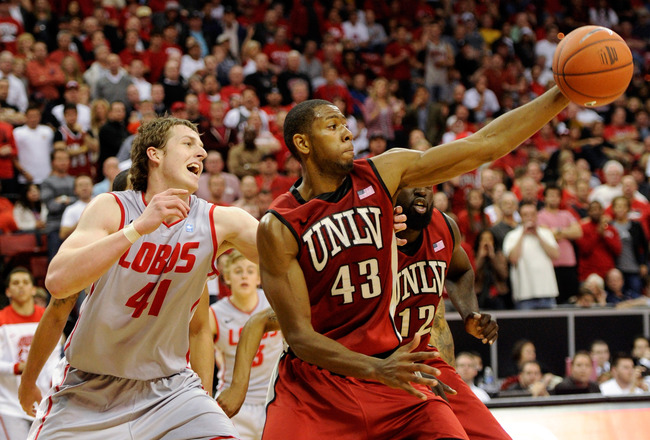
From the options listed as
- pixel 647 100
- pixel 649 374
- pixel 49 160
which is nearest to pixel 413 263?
pixel 649 374

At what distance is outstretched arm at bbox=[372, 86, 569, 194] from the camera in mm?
3459

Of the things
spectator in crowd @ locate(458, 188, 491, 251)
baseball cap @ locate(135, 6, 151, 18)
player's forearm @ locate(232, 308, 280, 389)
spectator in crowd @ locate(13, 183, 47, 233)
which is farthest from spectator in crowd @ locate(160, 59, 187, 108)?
player's forearm @ locate(232, 308, 280, 389)

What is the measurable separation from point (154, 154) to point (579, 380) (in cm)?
580

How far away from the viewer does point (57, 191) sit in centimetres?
953

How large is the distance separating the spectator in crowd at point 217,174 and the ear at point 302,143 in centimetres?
606

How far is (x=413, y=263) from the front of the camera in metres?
4.51

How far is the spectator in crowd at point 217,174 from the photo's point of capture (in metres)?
9.90

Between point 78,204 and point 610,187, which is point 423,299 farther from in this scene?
point 610,187

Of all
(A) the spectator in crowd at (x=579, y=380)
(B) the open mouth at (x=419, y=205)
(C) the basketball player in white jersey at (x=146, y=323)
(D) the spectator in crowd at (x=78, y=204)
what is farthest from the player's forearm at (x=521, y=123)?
(D) the spectator in crowd at (x=78, y=204)

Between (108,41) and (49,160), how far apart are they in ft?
9.54

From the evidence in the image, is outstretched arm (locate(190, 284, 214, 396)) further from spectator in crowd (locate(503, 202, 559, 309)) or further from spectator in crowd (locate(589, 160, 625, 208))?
spectator in crowd (locate(589, 160, 625, 208))

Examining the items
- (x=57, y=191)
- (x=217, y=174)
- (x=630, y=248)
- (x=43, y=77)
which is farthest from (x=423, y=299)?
(x=43, y=77)

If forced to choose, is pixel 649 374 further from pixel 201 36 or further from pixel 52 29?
pixel 52 29

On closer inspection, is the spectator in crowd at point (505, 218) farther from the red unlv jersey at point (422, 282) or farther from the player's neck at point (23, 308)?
the red unlv jersey at point (422, 282)
